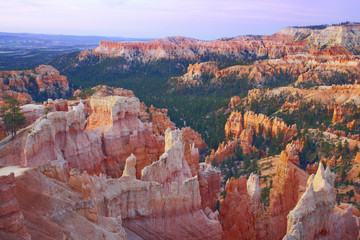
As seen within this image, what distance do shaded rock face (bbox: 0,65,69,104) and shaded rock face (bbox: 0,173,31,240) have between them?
58573mm

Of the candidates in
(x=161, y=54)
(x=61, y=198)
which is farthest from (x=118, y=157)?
(x=161, y=54)

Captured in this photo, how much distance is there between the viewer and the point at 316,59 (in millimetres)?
100688

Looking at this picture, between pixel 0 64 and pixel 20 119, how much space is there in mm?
126290

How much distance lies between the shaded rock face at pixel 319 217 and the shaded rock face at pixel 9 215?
28.5 feet

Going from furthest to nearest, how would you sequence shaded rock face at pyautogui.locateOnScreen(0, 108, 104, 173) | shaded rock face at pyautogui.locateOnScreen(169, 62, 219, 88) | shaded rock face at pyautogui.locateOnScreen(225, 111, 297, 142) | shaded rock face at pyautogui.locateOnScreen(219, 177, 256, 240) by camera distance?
shaded rock face at pyautogui.locateOnScreen(169, 62, 219, 88) → shaded rock face at pyautogui.locateOnScreen(225, 111, 297, 142) → shaded rock face at pyautogui.locateOnScreen(219, 177, 256, 240) → shaded rock face at pyautogui.locateOnScreen(0, 108, 104, 173)

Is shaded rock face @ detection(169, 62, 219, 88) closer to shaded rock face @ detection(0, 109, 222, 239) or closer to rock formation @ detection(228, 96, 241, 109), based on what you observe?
rock formation @ detection(228, 96, 241, 109)

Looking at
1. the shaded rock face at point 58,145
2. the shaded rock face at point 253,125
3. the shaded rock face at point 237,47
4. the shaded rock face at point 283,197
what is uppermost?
the shaded rock face at point 237,47

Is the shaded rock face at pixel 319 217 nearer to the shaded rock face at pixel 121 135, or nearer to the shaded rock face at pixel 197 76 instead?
the shaded rock face at pixel 121 135

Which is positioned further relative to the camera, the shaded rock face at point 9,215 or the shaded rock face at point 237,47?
the shaded rock face at point 237,47

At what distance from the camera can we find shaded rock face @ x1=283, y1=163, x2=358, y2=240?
38.5 feet

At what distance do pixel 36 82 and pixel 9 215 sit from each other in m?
67.8

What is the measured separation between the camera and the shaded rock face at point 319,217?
11.7 m

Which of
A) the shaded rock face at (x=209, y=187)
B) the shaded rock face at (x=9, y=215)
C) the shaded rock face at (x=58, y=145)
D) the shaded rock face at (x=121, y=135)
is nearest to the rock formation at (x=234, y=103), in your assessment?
the shaded rock face at (x=121, y=135)

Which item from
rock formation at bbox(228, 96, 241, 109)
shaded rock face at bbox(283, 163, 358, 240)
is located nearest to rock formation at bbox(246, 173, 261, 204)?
shaded rock face at bbox(283, 163, 358, 240)
